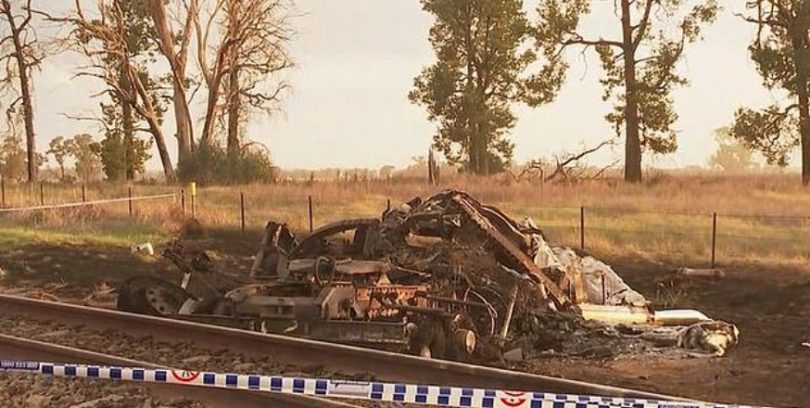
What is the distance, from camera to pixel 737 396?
992 centimetres

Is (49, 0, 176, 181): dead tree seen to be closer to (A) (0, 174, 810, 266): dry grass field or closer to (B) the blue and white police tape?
(A) (0, 174, 810, 266): dry grass field

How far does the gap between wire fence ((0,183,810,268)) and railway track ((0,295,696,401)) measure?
1201 centimetres

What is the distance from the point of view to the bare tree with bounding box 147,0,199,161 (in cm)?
4631

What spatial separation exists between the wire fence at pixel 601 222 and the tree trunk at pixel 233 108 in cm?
1160

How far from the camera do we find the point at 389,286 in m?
11.6

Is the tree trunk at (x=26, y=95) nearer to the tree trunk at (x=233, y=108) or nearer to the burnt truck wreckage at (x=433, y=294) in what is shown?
the tree trunk at (x=233, y=108)

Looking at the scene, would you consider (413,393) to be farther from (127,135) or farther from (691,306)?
(127,135)

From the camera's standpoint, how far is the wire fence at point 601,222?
21031 millimetres

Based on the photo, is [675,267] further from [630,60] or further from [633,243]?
[630,60]

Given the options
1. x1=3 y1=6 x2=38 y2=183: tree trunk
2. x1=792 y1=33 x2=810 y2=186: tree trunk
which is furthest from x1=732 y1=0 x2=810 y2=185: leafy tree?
x1=3 y1=6 x2=38 y2=183: tree trunk

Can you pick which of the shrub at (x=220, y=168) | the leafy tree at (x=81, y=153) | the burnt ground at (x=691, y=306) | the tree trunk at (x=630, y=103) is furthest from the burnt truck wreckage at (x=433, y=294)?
the leafy tree at (x=81, y=153)

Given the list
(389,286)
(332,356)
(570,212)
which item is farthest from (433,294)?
(570,212)

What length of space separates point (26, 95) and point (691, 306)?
44.2 meters

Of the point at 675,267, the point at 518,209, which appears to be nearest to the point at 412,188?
the point at 518,209
